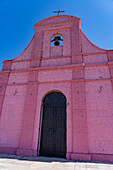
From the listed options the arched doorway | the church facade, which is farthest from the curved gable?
the arched doorway

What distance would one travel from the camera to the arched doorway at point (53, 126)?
5871 mm

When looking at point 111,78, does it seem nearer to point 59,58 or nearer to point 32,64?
point 59,58

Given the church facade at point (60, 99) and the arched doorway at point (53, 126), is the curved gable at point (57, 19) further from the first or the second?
the arched doorway at point (53, 126)

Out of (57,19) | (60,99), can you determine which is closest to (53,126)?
(60,99)

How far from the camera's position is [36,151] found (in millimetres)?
5824

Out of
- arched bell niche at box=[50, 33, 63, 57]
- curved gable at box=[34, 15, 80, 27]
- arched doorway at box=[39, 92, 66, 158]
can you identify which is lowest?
arched doorway at box=[39, 92, 66, 158]

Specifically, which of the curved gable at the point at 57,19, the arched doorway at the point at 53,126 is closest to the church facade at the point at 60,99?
the arched doorway at the point at 53,126

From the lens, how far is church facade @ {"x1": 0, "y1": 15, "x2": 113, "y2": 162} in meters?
5.66

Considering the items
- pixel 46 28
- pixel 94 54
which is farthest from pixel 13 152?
pixel 46 28

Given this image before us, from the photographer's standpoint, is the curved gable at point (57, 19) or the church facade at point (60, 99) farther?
the curved gable at point (57, 19)

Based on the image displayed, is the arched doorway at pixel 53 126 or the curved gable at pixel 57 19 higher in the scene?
the curved gable at pixel 57 19

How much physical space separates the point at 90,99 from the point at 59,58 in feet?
11.3

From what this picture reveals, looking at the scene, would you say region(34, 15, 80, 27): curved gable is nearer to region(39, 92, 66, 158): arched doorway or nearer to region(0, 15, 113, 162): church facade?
region(0, 15, 113, 162): church facade

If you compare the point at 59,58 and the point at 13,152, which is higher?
the point at 59,58
